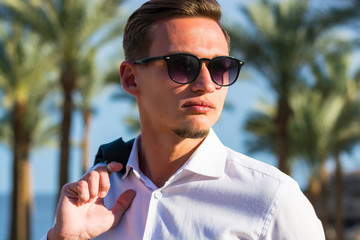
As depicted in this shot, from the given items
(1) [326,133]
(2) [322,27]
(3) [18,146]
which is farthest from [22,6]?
(1) [326,133]

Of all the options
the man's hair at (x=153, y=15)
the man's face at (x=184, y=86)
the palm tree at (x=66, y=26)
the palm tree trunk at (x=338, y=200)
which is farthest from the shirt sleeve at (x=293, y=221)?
the palm tree trunk at (x=338, y=200)

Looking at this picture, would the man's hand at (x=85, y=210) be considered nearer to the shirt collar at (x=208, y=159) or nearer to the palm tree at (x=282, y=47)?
the shirt collar at (x=208, y=159)

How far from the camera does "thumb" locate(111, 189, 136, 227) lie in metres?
2.27

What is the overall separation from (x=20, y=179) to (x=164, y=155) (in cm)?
1475

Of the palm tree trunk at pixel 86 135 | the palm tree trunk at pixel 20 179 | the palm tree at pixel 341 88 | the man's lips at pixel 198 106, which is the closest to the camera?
the man's lips at pixel 198 106

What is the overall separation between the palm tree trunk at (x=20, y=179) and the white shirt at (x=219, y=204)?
1429 cm

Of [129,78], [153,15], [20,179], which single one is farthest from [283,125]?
[153,15]

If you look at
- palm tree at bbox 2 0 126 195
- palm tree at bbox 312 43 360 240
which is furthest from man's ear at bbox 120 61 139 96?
palm tree at bbox 312 43 360 240

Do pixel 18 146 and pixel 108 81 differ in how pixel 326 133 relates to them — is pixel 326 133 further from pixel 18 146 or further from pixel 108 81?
pixel 18 146

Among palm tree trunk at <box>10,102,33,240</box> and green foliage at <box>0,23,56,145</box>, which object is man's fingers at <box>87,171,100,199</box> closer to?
green foliage at <box>0,23,56,145</box>

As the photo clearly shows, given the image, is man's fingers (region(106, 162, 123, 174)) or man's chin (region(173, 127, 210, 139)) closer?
man's chin (region(173, 127, 210, 139))

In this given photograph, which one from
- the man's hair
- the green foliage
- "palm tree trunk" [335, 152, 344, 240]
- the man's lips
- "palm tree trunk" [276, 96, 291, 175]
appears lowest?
"palm tree trunk" [335, 152, 344, 240]

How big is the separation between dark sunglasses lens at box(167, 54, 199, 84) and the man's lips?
0.30ft

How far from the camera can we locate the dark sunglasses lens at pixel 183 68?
2143 millimetres
